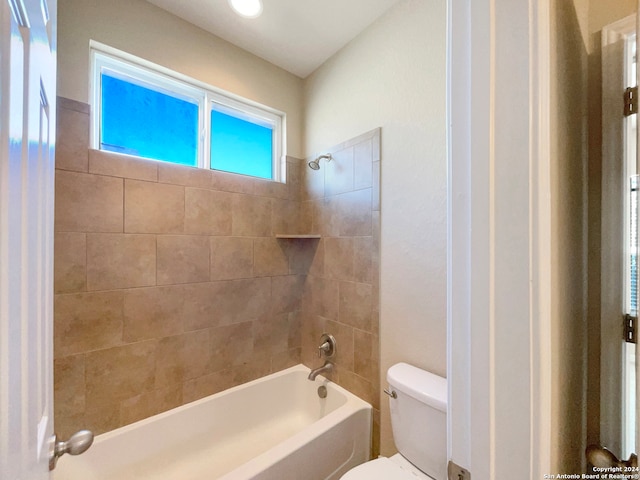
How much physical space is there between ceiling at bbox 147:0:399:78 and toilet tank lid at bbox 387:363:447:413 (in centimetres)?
198

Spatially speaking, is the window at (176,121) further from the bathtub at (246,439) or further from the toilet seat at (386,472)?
the toilet seat at (386,472)

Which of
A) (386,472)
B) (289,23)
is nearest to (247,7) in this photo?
(289,23)

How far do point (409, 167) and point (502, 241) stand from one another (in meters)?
1.03

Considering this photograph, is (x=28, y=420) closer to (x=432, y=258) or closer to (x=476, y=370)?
(x=476, y=370)

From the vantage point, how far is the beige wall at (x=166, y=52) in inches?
49.9

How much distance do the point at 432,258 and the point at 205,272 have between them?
4.43 feet

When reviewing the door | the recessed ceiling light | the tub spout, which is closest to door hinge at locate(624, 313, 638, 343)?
the door

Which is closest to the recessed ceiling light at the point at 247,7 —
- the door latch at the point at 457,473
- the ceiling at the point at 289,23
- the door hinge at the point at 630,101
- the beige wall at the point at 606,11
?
the ceiling at the point at 289,23

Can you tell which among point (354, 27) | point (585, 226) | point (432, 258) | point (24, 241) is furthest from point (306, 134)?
point (24, 241)

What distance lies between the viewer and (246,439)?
1.73m

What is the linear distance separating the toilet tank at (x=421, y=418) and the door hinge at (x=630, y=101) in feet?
3.72

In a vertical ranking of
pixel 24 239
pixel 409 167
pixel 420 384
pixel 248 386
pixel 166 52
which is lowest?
pixel 248 386

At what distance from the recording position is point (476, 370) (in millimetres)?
454

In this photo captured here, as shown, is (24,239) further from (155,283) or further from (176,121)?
(176,121)
